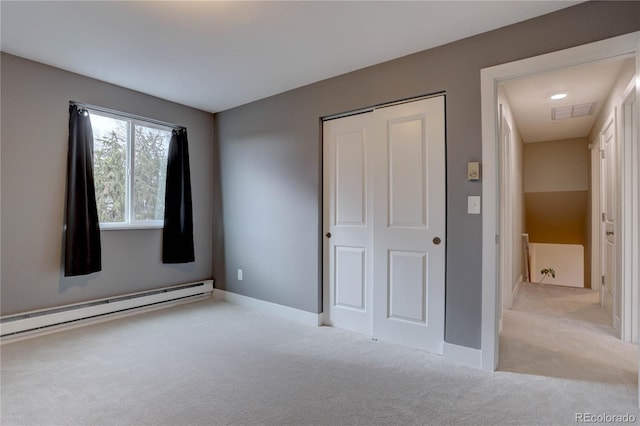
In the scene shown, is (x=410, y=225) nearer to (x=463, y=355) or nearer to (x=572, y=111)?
(x=463, y=355)

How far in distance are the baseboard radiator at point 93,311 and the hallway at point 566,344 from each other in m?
3.44

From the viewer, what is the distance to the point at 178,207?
3986mm

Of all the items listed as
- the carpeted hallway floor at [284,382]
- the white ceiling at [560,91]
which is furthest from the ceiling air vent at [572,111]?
the carpeted hallway floor at [284,382]

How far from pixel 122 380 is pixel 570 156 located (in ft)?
23.1

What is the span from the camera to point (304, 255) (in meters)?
3.48

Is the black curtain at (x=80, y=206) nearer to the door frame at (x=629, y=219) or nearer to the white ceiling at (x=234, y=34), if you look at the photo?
the white ceiling at (x=234, y=34)

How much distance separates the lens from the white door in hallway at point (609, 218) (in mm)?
3326

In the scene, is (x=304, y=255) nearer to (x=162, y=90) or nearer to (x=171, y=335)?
(x=171, y=335)

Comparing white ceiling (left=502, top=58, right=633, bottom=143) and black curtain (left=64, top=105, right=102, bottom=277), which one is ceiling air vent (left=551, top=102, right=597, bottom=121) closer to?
white ceiling (left=502, top=58, right=633, bottom=143)

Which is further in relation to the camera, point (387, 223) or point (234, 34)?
point (387, 223)

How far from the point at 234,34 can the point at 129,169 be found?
2065mm

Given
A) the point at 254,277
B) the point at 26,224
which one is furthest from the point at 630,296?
the point at 26,224

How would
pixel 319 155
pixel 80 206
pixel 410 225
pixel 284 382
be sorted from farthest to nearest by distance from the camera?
pixel 319 155
pixel 80 206
pixel 410 225
pixel 284 382

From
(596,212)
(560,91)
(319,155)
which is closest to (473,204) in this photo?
(319,155)
